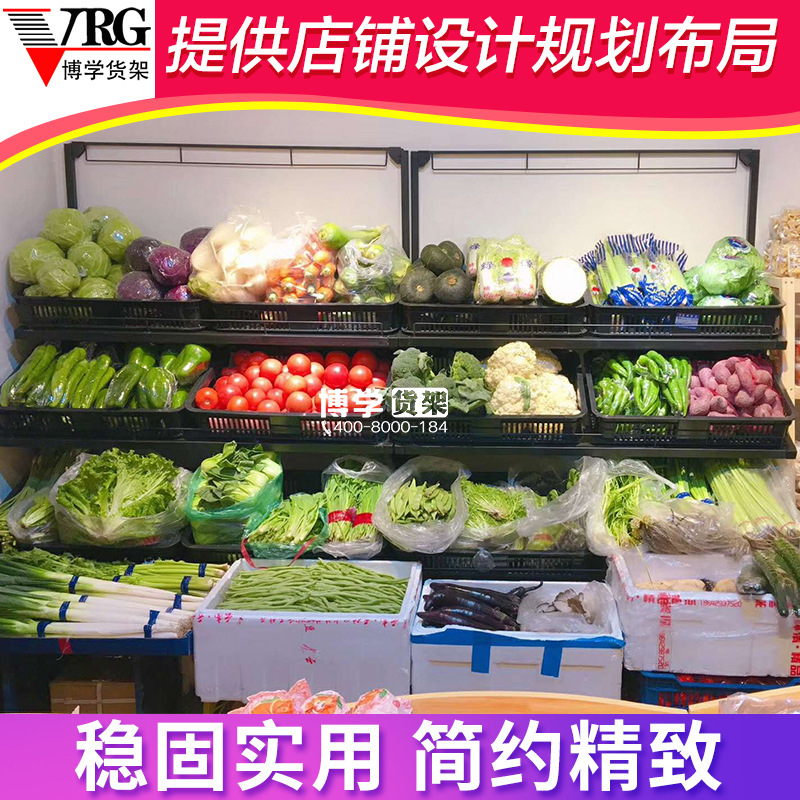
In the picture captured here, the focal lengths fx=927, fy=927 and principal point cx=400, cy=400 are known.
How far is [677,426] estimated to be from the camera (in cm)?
364

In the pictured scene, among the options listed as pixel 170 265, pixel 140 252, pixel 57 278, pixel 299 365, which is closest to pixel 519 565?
pixel 299 365

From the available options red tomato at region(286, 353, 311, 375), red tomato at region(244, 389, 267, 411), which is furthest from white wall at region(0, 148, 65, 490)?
red tomato at region(286, 353, 311, 375)

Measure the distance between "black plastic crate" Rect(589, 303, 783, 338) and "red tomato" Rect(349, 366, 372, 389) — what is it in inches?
37.2

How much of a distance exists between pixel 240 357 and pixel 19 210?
114 cm

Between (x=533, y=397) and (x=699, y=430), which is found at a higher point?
(x=533, y=397)

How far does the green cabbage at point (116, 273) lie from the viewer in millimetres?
3996

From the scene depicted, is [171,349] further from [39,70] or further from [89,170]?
[39,70]

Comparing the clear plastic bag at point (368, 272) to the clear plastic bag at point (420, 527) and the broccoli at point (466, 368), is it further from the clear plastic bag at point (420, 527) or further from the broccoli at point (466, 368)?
the clear plastic bag at point (420, 527)

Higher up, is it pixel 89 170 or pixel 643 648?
pixel 89 170

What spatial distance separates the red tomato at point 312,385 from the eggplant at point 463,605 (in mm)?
1012

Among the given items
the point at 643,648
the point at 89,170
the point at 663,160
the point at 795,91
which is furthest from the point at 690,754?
the point at 89,170

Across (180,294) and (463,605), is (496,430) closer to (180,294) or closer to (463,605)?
(463,605)

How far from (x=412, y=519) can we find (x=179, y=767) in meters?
1.63

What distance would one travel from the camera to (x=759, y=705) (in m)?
2.22
